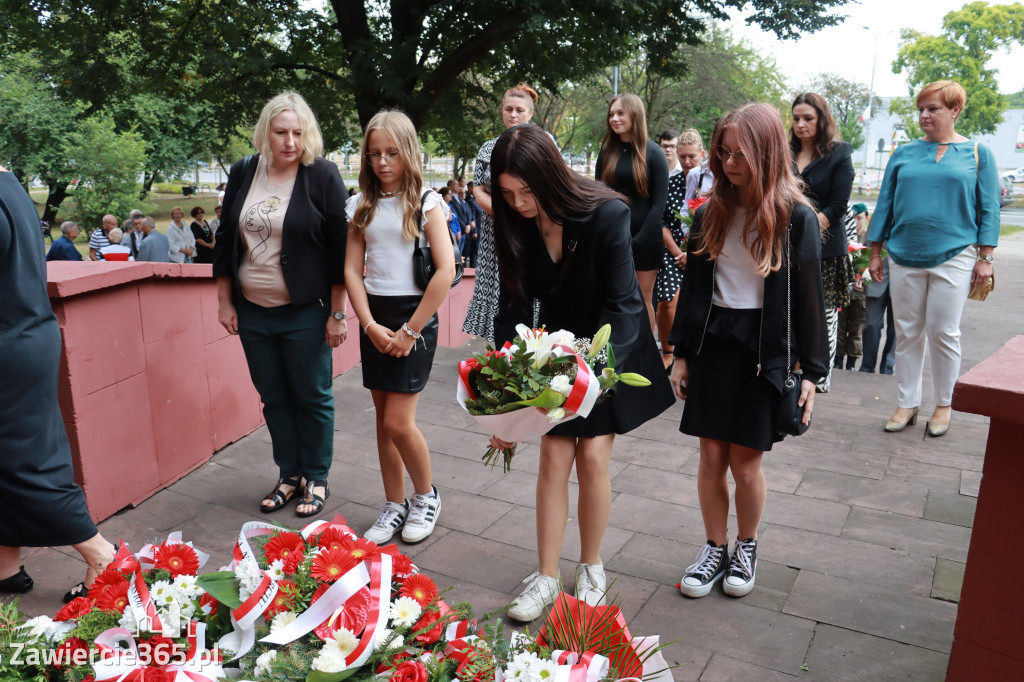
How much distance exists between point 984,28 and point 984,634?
49.0 meters

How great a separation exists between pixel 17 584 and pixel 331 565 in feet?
6.49

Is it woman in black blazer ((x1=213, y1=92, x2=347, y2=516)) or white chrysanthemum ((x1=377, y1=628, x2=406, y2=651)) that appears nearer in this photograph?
white chrysanthemum ((x1=377, y1=628, x2=406, y2=651))

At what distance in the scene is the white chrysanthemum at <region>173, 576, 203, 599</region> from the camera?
6.79 ft

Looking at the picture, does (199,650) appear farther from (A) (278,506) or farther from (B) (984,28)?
(B) (984,28)

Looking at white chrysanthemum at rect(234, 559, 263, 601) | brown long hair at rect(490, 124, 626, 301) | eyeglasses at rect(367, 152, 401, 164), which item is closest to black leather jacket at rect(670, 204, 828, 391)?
brown long hair at rect(490, 124, 626, 301)

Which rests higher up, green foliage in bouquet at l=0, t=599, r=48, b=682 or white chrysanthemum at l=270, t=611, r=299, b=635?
white chrysanthemum at l=270, t=611, r=299, b=635

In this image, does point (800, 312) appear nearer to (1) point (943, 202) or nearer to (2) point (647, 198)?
(1) point (943, 202)

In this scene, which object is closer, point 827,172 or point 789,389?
point 789,389

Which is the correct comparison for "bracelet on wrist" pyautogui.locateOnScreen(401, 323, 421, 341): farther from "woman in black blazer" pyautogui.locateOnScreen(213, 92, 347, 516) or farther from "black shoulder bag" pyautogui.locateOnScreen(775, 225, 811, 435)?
"black shoulder bag" pyautogui.locateOnScreen(775, 225, 811, 435)

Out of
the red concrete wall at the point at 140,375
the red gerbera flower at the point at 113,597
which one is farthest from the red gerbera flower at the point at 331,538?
the red concrete wall at the point at 140,375

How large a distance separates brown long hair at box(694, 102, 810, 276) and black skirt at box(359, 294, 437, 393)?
142cm

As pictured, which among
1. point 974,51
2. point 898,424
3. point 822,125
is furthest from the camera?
point 974,51

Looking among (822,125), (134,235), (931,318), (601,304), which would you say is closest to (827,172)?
(822,125)

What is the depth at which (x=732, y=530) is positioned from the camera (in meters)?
3.77
